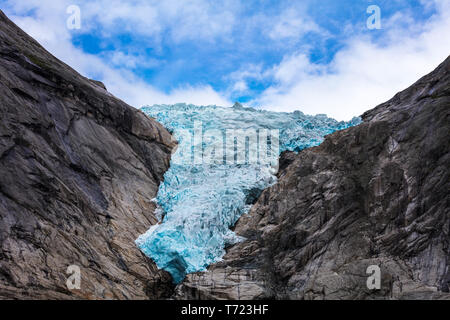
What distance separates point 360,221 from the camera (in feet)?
70.1

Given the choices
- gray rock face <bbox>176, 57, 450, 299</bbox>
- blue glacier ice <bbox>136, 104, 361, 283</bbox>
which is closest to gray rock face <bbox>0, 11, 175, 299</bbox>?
blue glacier ice <bbox>136, 104, 361, 283</bbox>

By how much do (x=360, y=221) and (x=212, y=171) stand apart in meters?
11.2

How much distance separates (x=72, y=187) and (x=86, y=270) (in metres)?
4.56

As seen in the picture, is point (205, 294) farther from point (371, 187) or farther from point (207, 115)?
point (207, 115)

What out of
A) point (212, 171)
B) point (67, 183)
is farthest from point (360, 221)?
point (67, 183)

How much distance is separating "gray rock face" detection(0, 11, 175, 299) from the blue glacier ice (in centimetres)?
105

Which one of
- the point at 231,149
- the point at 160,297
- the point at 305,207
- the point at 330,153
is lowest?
the point at 160,297

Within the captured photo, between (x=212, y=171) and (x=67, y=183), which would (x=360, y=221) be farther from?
(x=67, y=183)

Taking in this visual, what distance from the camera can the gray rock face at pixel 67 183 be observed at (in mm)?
18203

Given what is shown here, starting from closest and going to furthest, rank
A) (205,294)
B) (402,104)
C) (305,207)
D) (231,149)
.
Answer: (205,294)
(305,207)
(402,104)
(231,149)

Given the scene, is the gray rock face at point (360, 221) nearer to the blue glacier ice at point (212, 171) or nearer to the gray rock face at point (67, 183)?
the blue glacier ice at point (212, 171)

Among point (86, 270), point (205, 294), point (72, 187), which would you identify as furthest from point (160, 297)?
point (72, 187)

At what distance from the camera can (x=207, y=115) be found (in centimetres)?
3625

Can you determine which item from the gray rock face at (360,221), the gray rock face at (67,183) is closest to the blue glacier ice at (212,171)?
the gray rock face at (67,183)
